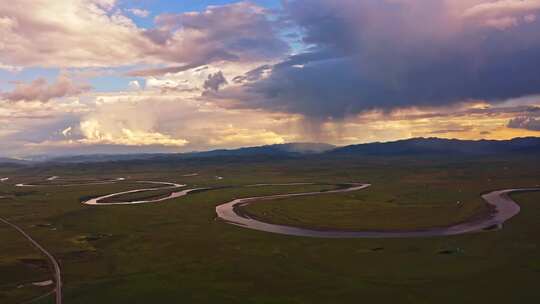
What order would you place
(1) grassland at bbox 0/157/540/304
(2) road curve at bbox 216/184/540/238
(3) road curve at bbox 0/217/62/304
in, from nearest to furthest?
(1) grassland at bbox 0/157/540/304 < (3) road curve at bbox 0/217/62/304 < (2) road curve at bbox 216/184/540/238

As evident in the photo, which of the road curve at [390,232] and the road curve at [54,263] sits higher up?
the road curve at [54,263]

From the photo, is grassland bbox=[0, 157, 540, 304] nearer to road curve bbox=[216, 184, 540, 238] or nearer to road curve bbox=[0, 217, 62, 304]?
road curve bbox=[0, 217, 62, 304]

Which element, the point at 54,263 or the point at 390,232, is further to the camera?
the point at 390,232

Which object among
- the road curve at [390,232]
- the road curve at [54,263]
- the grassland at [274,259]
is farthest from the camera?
the road curve at [390,232]

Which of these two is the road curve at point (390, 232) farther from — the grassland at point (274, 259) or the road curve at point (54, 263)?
the road curve at point (54, 263)

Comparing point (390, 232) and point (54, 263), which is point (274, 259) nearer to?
point (390, 232)

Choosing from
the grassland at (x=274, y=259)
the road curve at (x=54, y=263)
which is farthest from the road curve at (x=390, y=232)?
the road curve at (x=54, y=263)

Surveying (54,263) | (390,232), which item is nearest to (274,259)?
(390,232)

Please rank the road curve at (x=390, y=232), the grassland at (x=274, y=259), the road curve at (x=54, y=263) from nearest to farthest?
the grassland at (x=274, y=259), the road curve at (x=54, y=263), the road curve at (x=390, y=232)

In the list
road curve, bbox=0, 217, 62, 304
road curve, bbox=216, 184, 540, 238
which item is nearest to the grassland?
road curve, bbox=0, 217, 62, 304

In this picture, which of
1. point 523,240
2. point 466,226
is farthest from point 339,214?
point 523,240

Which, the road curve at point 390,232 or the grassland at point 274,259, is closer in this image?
the grassland at point 274,259

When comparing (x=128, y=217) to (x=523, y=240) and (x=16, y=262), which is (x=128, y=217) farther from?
(x=523, y=240)
